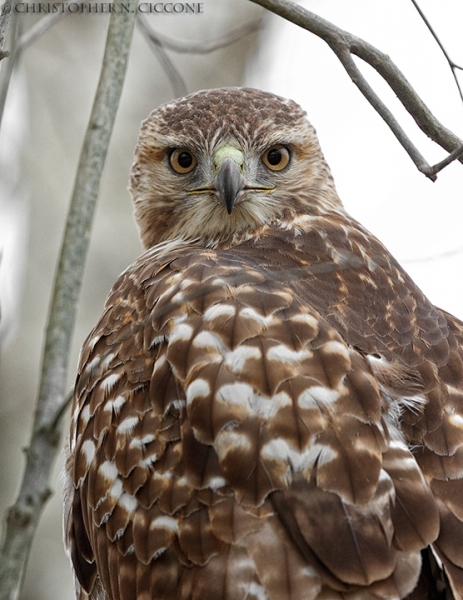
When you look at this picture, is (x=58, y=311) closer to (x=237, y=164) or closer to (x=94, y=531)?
(x=94, y=531)

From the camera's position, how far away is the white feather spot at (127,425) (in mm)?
2754

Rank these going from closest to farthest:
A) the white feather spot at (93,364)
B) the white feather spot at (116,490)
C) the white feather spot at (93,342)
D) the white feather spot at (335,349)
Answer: the white feather spot at (335,349), the white feather spot at (116,490), the white feather spot at (93,364), the white feather spot at (93,342)

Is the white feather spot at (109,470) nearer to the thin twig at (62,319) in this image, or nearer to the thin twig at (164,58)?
the thin twig at (62,319)

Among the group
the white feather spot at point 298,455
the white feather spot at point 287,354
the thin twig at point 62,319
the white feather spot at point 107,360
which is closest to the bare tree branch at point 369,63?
the thin twig at point 62,319

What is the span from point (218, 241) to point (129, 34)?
125 centimetres

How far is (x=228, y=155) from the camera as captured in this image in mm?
3730

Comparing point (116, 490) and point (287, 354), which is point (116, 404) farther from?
point (287, 354)

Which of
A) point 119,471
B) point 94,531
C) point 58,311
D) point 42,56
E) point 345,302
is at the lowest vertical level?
point 94,531

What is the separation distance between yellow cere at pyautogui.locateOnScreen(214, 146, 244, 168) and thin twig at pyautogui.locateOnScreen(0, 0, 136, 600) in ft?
3.40

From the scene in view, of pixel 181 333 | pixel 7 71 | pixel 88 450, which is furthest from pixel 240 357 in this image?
pixel 7 71

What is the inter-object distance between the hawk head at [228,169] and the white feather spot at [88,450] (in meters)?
1.12

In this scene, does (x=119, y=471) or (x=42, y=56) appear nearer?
(x=119, y=471)

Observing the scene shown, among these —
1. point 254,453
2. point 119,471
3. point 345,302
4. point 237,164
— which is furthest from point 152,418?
point 237,164

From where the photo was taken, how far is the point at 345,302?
9.89 ft
